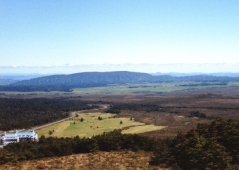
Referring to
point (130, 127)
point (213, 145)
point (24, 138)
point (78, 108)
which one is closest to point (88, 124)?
point (130, 127)

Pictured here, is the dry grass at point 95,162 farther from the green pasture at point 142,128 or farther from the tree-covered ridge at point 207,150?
the green pasture at point 142,128

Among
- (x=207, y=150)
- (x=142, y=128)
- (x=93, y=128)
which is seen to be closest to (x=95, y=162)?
(x=207, y=150)

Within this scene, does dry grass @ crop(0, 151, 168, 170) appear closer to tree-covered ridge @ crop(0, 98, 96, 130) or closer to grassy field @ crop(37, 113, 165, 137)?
grassy field @ crop(37, 113, 165, 137)

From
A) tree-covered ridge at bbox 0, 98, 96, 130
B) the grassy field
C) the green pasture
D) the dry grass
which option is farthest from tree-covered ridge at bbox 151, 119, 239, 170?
tree-covered ridge at bbox 0, 98, 96, 130

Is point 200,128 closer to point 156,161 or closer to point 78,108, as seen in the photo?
point 156,161

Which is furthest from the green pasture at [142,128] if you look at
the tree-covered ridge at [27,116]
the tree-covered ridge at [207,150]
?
the tree-covered ridge at [207,150]

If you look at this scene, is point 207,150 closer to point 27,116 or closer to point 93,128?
point 93,128

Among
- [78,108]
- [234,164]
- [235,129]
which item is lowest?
[78,108]
